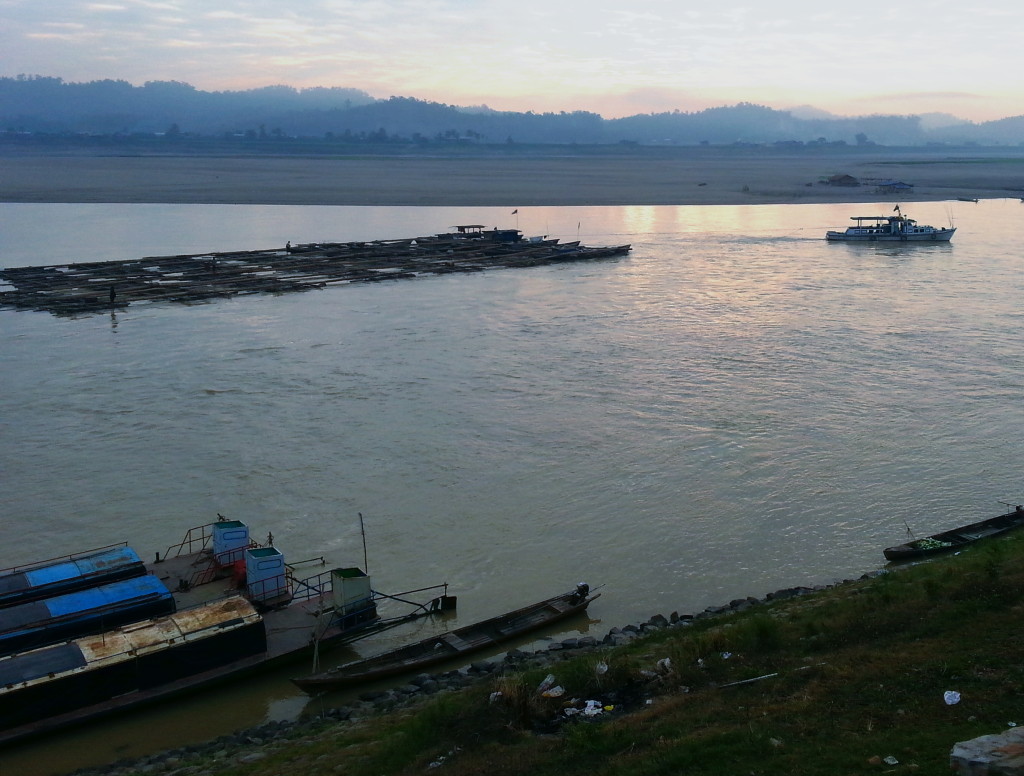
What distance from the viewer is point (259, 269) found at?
47.4 m

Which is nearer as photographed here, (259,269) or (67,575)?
(67,575)

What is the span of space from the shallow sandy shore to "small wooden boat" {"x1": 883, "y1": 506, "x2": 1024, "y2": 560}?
7023 cm

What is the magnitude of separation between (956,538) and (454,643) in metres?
8.78

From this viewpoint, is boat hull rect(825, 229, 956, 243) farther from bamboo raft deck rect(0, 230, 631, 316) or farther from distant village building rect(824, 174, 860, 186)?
distant village building rect(824, 174, 860, 186)

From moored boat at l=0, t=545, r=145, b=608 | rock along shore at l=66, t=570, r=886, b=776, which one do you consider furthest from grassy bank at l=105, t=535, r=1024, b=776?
moored boat at l=0, t=545, r=145, b=608

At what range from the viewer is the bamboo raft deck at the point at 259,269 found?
40.4 metres

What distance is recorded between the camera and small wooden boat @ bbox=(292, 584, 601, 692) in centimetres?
1268

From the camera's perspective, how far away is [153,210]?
77562 mm

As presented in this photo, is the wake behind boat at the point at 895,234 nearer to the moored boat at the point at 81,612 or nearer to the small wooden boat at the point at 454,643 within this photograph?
the small wooden boat at the point at 454,643

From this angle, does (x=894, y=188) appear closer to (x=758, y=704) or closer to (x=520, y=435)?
(x=520, y=435)

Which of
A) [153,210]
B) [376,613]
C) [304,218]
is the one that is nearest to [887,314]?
[376,613]

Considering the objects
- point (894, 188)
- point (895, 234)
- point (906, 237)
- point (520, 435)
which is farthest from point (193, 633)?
point (894, 188)

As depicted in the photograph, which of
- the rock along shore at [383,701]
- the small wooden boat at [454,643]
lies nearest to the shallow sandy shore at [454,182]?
the small wooden boat at [454,643]

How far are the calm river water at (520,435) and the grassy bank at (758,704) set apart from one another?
3.29 metres
